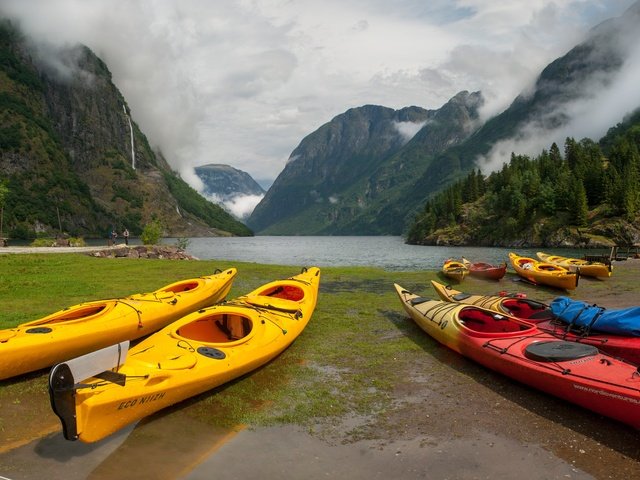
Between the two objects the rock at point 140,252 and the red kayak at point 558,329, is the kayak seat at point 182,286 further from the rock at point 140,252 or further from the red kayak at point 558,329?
the rock at point 140,252

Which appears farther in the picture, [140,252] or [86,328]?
[140,252]

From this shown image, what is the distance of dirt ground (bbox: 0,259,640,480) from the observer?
656 centimetres

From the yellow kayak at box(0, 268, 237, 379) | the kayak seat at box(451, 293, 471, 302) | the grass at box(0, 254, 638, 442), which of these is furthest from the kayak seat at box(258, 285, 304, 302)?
the kayak seat at box(451, 293, 471, 302)

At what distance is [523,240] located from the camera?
110 metres

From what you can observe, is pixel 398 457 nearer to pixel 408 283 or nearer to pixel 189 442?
pixel 189 442

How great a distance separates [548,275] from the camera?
25219 millimetres

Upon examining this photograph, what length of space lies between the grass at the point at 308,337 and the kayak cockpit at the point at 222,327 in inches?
51.8

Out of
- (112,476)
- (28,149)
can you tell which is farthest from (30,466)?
(28,149)

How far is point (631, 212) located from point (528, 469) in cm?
10373

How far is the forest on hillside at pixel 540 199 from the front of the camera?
97.4m

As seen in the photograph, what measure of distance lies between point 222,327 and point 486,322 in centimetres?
781

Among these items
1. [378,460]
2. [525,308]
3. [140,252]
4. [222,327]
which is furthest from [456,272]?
[140,252]

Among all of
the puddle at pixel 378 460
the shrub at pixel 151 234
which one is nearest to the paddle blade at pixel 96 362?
the puddle at pixel 378 460

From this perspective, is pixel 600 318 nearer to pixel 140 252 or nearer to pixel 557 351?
pixel 557 351
